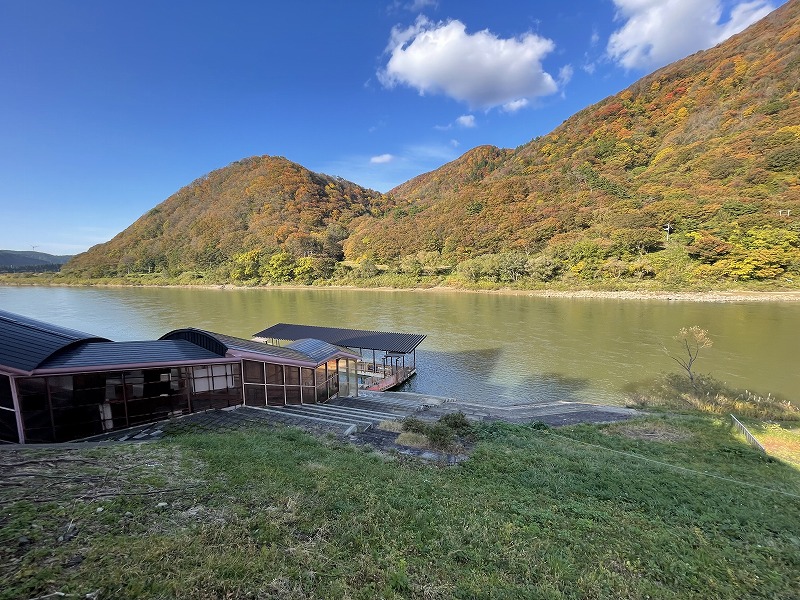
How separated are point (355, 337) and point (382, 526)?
16.5 meters

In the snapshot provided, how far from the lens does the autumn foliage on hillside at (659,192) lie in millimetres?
48594

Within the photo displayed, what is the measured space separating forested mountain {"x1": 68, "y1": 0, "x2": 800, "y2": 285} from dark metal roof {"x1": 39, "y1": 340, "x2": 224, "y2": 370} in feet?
181

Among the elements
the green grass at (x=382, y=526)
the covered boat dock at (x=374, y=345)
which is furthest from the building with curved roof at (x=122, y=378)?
the covered boat dock at (x=374, y=345)

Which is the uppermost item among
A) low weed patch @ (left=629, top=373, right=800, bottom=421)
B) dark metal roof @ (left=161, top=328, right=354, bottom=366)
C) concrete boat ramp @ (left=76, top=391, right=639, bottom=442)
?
dark metal roof @ (left=161, top=328, right=354, bottom=366)

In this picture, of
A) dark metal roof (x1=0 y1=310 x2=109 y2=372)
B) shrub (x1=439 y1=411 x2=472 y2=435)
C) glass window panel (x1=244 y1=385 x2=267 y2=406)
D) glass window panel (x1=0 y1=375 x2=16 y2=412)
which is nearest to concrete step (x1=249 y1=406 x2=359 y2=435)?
glass window panel (x1=244 y1=385 x2=267 y2=406)

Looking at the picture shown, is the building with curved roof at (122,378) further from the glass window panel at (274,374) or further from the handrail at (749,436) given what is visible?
the handrail at (749,436)

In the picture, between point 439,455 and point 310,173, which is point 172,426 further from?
point 310,173

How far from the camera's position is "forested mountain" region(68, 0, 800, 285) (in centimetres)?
5084

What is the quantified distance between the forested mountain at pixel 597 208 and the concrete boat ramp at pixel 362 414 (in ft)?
147

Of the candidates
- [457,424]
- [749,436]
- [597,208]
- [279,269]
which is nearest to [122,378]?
[457,424]

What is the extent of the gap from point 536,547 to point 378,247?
82270 mm

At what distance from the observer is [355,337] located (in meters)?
21.2

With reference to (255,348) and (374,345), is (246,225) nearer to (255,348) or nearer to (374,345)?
(374,345)

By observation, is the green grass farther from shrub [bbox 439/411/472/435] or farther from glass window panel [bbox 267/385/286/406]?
glass window panel [bbox 267/385/286/406]
